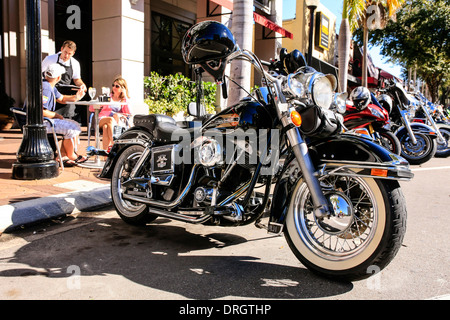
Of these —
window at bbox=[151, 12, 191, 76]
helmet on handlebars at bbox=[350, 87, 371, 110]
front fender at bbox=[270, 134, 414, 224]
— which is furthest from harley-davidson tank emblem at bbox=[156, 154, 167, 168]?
window at bbox=[151, 12, 191, 76]

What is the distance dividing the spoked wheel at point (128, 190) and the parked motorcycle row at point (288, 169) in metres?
0.30

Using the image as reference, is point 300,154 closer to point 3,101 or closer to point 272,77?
point 272,77

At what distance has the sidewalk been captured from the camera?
→ 12.3 ft

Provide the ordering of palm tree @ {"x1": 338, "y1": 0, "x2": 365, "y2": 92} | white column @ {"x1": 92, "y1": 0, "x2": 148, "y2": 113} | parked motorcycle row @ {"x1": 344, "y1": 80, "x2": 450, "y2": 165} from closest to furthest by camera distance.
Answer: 1. parked motorcycle row @ {"x1": 344, "y1": 80, "x2": 450, "y2": 165}
2. white column @ {"x1": 92, "y1": 0, "x2": 148, "y2": 113}
3. palm tree @ {"x1": 338, "y1": 0, "x2": 365, "y2": 92}

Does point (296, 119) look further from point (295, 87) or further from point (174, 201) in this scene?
point (174, 201)

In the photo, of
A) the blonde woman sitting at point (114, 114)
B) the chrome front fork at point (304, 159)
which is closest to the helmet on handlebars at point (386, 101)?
the blonde woman sitting at point (114, 114)

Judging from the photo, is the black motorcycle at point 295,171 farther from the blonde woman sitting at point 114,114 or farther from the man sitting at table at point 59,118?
the blonde woman sitting at point 114,114

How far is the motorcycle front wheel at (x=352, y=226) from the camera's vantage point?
2.34m

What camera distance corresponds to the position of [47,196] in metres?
4.26

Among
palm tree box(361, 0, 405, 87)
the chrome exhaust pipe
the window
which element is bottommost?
the chrome exhaust pipe

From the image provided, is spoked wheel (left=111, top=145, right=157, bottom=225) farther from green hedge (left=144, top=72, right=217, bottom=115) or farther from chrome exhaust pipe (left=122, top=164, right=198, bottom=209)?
green hedge (left=144, top=72, right=217, bottom=115)

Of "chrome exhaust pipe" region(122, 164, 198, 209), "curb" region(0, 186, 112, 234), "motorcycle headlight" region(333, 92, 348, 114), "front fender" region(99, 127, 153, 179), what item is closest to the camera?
"motorcycle headlight" region(333, 92, 348, 114)

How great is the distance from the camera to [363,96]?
5.48 m

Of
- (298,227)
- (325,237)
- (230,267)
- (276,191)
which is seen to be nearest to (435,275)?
(325,237)
